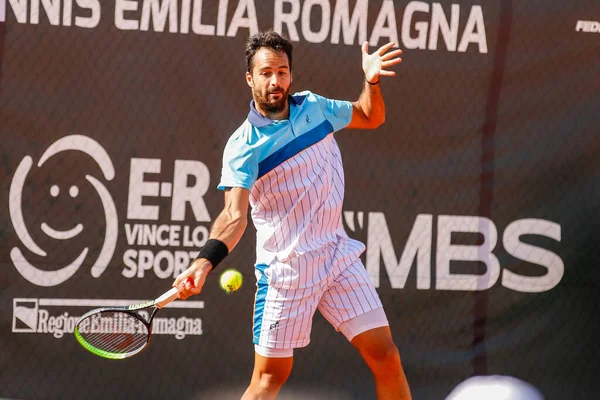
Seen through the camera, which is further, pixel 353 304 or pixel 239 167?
pixel 353 304

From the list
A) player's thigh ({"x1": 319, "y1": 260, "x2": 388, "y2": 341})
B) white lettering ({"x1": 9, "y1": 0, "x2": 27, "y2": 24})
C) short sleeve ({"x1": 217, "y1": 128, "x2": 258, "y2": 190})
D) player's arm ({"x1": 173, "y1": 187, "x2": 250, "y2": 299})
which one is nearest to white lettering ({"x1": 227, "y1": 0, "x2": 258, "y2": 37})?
white lettering ({"x1": 9, "y1": 0, "x2": 27, "y2": 24})

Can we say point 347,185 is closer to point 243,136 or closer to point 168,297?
point 243,136

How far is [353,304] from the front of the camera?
4121 millimetres

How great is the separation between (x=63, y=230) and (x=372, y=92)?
6.73 ft

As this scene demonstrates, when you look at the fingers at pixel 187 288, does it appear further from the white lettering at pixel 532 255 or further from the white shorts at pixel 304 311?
the white lettering at pixel 532 255

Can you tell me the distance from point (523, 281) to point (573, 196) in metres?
0.60

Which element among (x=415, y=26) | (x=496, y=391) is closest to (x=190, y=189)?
(x=415, y=26)

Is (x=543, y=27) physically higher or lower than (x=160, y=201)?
higher

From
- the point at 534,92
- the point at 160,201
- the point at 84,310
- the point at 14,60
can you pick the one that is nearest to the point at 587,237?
the point at 534,92

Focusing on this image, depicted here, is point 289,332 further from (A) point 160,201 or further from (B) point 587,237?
(B) point 587,237

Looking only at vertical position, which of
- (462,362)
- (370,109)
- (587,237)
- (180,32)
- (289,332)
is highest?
(180,32)

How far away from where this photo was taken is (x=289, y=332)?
4.11m

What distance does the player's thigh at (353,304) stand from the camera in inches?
161

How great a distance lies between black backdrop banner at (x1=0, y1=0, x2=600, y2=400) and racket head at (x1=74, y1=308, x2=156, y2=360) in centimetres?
129
